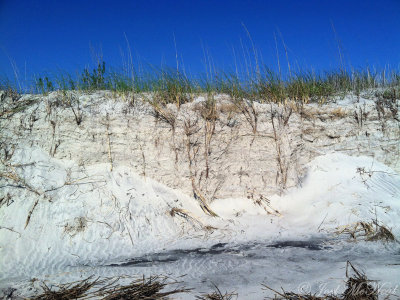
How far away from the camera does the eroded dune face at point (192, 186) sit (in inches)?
139

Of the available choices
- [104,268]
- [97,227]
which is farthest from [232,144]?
[104,268]

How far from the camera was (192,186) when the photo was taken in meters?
4.88

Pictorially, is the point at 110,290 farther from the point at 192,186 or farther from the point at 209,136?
the point at 209,136

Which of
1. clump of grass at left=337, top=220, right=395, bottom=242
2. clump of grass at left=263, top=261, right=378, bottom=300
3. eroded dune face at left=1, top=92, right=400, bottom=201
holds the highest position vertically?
eroded dune face at left=1, top=92, right=400, bottom=201

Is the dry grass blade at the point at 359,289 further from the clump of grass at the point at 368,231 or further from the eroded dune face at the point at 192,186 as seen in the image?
the clump of grass at the point at 368,231

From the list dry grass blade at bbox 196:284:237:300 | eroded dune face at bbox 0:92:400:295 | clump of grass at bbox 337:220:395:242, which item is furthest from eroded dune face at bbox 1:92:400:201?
dry grass blade at bbox 196:284:237:300

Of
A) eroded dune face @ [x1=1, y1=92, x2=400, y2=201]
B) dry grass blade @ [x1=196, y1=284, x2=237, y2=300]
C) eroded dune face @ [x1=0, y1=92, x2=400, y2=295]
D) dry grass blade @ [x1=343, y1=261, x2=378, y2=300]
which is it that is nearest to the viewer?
dry grass blade @ [x1=343, y1=261, x2=378, y2=300]

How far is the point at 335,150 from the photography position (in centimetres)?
527

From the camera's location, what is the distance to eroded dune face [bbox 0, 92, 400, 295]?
139 inches

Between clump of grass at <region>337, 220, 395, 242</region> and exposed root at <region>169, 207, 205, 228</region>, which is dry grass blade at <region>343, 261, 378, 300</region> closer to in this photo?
clump of grass at <region>337, 220, 395, 242</region>

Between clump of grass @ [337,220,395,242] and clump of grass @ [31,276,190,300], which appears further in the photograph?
clump of grass @ [337,220,395,242]

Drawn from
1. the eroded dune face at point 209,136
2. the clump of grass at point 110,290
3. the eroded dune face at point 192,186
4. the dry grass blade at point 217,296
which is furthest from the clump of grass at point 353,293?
the eroded dune face at point 209,136

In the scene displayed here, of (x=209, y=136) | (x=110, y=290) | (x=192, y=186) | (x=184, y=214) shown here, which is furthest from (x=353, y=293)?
(x=209, y=136)

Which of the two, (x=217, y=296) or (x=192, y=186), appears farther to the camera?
(x=192, y=186)
